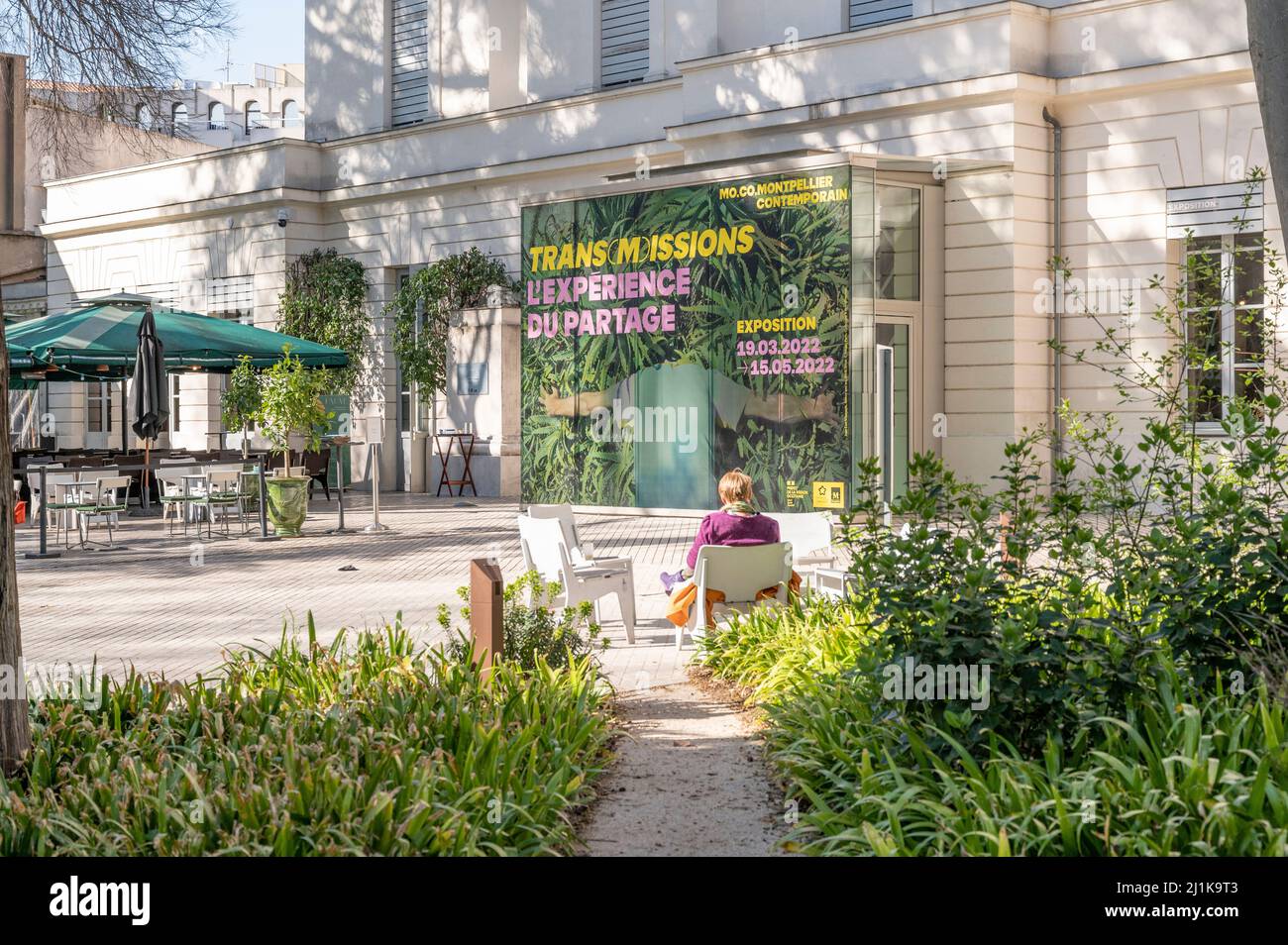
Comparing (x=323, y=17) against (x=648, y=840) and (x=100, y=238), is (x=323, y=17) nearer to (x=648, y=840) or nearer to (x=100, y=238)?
(x=100, y=238)

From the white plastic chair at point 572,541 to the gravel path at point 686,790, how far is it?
109 inches

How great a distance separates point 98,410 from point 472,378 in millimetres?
15525

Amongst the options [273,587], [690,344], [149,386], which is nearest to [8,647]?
[273,587]

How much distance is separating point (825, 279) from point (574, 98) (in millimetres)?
9534

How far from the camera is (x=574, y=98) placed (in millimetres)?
27109

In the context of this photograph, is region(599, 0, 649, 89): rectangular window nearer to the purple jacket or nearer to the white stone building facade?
the white stone building facade

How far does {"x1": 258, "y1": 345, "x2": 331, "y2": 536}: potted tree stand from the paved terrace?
1.21 ft

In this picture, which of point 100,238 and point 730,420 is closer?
point 730,420

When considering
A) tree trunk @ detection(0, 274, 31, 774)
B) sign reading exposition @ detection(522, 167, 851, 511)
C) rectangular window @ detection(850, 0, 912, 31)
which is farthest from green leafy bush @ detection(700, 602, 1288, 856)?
rectangular window @ detection(850, 0, 912, 31)

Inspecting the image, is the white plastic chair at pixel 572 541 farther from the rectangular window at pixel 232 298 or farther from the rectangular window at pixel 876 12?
the rectangular window at pixel 232 298

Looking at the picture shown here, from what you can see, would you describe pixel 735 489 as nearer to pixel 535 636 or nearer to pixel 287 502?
pixel 535 636

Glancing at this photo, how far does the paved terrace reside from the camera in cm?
1008
